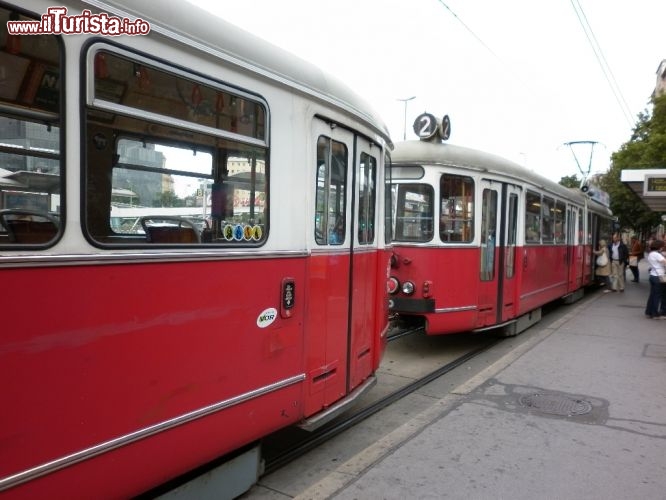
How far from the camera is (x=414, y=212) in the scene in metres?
7.30

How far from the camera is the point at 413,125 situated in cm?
748

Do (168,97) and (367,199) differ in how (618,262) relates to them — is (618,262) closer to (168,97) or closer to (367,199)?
(367,199)

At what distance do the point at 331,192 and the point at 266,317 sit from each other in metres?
1.15

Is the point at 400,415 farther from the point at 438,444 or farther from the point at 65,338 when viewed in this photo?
the point at 65,338

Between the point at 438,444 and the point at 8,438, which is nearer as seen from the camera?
the point at 8,438

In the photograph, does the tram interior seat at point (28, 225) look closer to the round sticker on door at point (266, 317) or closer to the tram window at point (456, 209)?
the round sticker on door at point (266, 317)

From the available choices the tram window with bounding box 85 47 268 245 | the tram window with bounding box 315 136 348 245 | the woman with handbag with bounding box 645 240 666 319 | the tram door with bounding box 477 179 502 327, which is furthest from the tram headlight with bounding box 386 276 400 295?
the woman with handbag with bounding box 645 240 666 319

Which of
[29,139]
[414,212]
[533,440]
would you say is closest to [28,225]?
[29,139]

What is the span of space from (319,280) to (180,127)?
4.92ft

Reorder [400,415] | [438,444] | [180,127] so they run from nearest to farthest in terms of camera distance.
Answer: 1. [180,127]
2. [438,444]
3. [400,415]

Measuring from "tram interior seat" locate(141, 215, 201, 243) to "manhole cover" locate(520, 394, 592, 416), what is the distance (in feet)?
12.9

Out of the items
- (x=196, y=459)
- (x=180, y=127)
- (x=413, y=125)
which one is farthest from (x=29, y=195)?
(x=413, y=125)

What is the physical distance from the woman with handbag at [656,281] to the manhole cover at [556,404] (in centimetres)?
648

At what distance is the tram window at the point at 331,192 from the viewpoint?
380 cm
